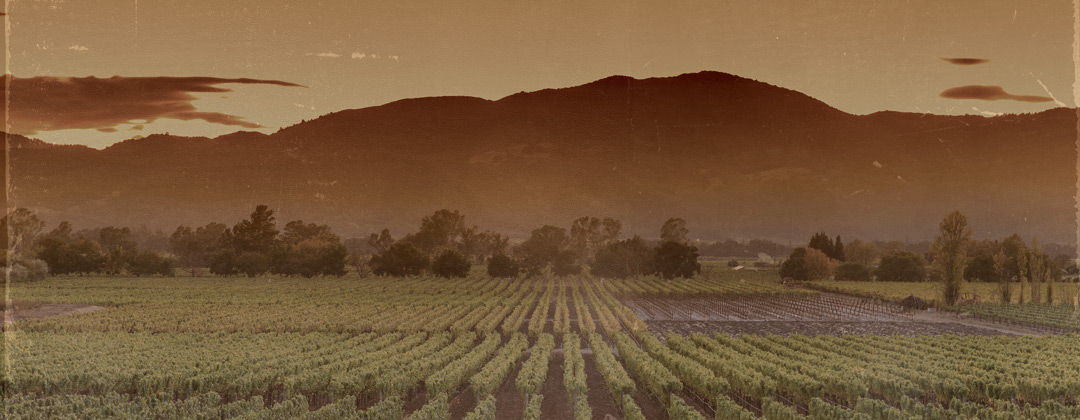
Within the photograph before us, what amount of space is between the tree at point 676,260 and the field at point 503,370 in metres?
72.9

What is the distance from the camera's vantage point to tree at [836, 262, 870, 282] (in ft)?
472

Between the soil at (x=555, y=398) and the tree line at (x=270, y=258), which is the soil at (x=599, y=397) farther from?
the tree line at (x=270, y=258)

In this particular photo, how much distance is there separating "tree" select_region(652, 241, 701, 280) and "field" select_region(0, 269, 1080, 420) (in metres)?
72.9

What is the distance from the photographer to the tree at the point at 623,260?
168250mm

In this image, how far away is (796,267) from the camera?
142875mm

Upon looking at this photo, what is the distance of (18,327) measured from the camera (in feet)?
211

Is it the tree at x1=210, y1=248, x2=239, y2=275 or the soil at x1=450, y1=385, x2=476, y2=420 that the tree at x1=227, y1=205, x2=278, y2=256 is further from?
the soil at x1=450, y1=385, x2=476, y2=420

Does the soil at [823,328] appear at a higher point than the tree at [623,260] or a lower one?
lower

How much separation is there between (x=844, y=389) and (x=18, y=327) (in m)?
60.9

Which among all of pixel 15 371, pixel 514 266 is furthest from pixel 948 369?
pixel 514 266

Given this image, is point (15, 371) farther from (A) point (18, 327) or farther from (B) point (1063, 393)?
(B) point (1063, 393)

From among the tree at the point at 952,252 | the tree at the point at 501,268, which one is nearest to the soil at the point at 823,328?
the tree at the point at 952,252

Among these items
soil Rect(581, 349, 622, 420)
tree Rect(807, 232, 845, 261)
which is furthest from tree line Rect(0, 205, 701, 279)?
soil Rect(581, 349, 622, 420)

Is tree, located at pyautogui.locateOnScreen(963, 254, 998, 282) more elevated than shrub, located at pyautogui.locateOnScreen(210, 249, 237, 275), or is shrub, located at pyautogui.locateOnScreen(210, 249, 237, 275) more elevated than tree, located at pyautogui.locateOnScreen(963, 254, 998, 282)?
tree, located at pyautogui.locateOnScreen(963, 254, 998, 282)
